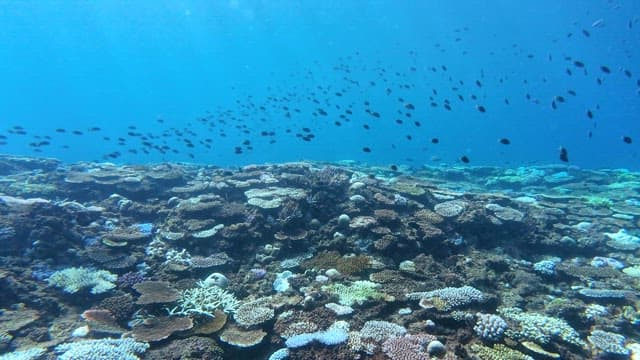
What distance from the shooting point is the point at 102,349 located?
777 centimetres

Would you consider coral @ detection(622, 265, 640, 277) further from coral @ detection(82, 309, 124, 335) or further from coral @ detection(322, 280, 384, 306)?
coral @ detection(82, 309, 124, 335)

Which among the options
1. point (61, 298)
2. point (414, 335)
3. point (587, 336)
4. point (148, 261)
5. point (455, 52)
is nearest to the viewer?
point (414, 335)

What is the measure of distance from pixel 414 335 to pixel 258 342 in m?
3.26

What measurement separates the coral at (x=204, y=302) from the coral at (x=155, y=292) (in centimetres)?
25

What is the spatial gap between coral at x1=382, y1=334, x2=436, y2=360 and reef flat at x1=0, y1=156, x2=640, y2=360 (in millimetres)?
35

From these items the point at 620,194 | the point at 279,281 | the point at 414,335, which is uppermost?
the point at 620,194

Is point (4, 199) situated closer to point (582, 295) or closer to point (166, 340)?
point (166, 340)

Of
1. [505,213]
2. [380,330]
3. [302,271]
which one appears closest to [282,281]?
[302,271]

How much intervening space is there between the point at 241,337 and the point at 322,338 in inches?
71.2

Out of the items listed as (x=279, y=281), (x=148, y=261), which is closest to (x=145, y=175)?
(x=148, y=261)

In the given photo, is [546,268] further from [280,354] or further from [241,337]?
[241,337]

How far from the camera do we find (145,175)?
1967 centimetres

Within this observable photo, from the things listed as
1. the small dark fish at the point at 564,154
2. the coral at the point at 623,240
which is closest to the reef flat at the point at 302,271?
the coral at the point at 623,240

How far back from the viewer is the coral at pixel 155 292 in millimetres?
9852
